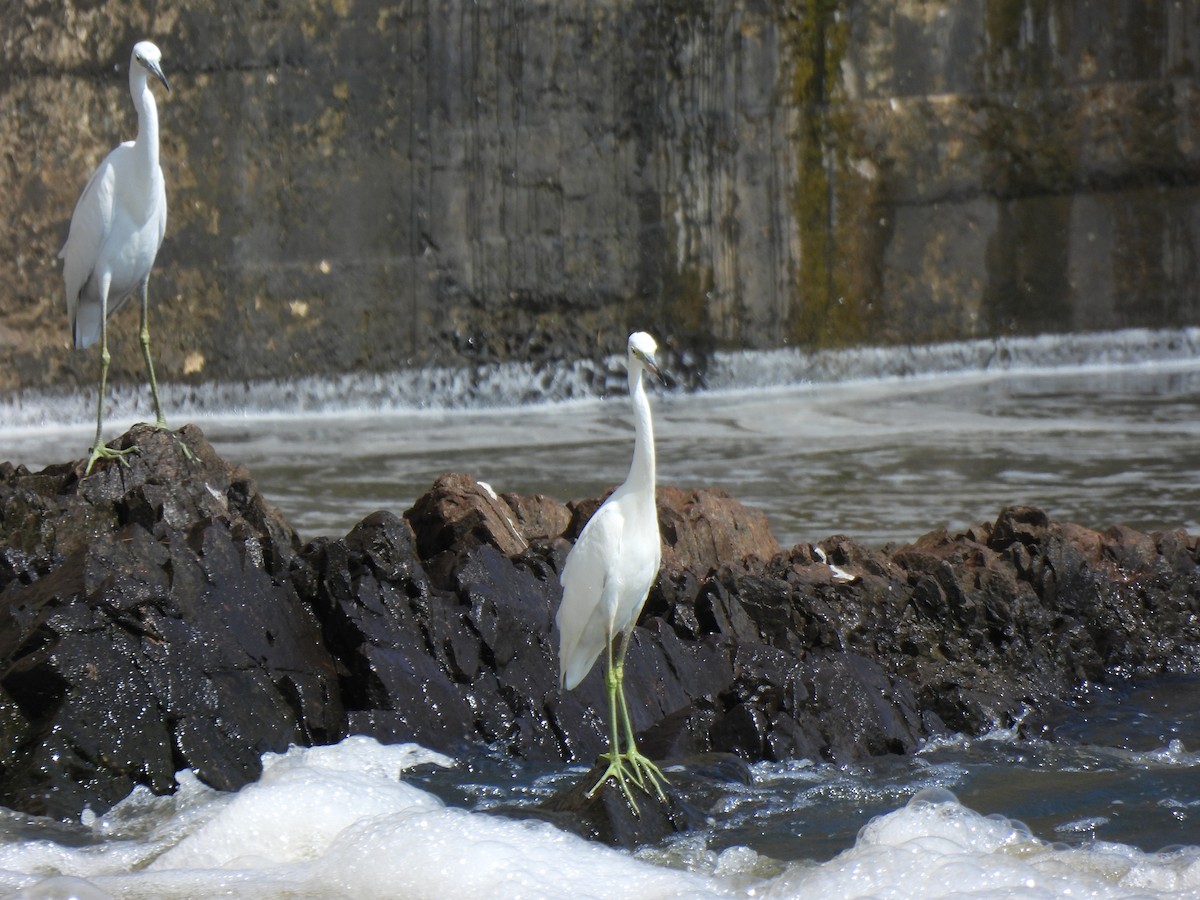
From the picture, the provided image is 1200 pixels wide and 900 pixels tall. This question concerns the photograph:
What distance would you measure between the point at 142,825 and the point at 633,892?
1213 mm

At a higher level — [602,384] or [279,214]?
[279,214]

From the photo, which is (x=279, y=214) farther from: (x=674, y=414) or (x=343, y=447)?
(x=674, y=414)

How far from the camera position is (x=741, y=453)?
8.66 m

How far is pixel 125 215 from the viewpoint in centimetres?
544

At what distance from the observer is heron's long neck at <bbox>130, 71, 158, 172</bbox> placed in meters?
5.29

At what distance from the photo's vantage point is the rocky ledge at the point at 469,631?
13.0 feet

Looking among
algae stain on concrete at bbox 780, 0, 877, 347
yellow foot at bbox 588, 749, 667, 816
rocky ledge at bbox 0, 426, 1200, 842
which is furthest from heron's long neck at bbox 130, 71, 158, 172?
algae stain on concrete at bbox 780, 0, 877, 347

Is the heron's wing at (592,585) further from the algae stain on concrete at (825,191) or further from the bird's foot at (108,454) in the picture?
the algae stain on concrete at (825,191)

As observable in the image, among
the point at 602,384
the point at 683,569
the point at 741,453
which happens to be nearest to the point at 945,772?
the point at 683,569

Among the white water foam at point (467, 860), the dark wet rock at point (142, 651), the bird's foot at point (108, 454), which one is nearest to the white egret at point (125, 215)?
the bird's foot at point (108, 454)

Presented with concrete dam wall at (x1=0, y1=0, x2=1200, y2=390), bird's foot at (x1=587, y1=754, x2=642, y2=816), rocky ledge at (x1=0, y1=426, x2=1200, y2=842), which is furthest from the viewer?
concrete dam wall at (x1=0, y1=0, x2=1200, y2=390)

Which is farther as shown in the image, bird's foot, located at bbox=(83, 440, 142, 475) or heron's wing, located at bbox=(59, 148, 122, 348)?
heron's wing, located at bbox=(59, 148, 122, 348)

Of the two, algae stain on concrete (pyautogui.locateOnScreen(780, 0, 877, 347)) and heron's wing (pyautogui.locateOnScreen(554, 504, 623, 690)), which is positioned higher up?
algae stain on concrete (pyautogui.locateOnScreen(780, 0, 877, 347))

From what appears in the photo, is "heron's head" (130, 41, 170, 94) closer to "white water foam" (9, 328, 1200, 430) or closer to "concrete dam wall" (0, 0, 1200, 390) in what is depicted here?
"concrete dam wall" (0, 0, 1200, 390)
